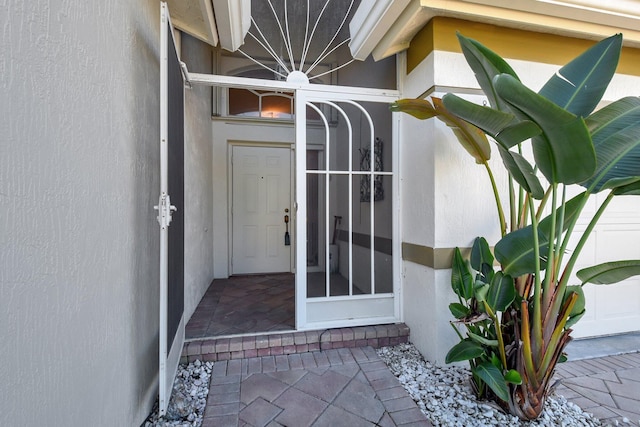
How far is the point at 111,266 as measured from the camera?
114 cm

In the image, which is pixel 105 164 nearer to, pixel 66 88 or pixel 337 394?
pixel 66 88

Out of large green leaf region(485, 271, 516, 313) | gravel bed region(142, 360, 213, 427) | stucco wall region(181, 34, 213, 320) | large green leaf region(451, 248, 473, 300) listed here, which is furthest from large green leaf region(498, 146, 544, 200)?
stucco wall region(181, 34, 213, 320)

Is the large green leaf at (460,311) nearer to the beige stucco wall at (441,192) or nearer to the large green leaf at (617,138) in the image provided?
the beige stucco wall at (441,192)

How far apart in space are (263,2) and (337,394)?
12.8ft

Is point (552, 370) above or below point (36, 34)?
below

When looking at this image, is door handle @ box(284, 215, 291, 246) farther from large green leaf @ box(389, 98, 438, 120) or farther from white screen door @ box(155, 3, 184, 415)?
large green leaf @ box(389, 98, 438, 120)

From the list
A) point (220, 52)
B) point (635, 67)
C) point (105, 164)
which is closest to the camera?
point (105, 164)

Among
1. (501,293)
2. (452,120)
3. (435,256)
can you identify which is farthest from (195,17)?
(501,293)

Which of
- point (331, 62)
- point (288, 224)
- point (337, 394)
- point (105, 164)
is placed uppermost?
point (331, 62)

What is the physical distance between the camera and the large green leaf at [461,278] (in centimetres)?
176

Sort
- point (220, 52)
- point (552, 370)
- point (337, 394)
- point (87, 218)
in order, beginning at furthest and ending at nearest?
point (220, 52) → point (337, 394) → point (552, 370) → point (87, 218)

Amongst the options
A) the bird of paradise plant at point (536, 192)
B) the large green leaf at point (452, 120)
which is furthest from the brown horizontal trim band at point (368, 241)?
the large green leaf at point (452, 120)

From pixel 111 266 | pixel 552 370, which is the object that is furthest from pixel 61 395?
pixel 552 370

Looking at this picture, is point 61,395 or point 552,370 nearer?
point 61,395
